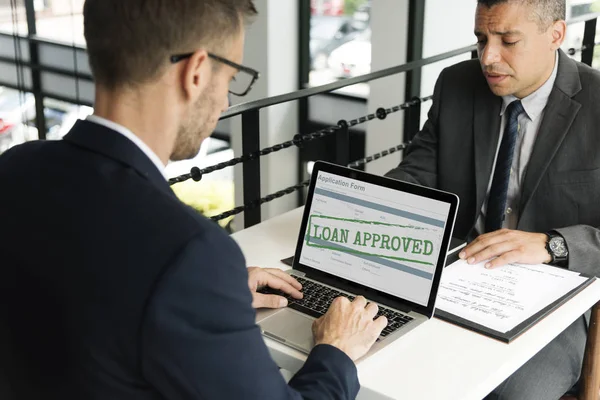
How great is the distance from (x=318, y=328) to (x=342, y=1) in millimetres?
5320

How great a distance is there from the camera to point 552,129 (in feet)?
7.67

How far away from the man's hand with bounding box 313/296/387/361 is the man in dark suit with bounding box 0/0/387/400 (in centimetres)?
31

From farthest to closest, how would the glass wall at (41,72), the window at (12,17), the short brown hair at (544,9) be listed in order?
the glass wall at (41,72), the window at (12,17), the short brown hair at (544,9)

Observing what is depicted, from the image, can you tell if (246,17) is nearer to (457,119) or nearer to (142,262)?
(142,262)

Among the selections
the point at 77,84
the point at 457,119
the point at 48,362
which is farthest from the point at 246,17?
the point at 77,84

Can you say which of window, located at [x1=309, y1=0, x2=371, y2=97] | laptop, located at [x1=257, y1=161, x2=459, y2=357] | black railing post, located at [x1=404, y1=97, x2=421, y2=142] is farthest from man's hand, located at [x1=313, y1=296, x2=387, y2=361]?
window, located at [x1=309, y1=0, x2=371, y2=97]

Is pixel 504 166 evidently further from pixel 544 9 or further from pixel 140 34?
pixel 140 34

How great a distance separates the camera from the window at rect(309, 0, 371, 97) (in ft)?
21.7

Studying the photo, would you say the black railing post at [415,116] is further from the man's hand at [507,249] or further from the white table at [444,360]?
the white table at [444,360]

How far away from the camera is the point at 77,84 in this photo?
6008 millimetres

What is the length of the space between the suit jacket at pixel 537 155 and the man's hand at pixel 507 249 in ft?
0.27

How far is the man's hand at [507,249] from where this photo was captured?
2.03 m

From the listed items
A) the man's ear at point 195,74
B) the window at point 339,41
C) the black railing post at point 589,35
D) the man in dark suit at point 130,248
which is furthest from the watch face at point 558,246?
the window at point 339,41

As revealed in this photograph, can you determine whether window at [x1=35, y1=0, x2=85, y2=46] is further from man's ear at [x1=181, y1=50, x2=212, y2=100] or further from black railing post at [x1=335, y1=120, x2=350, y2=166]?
man's ear at [x1=181, y1=50, x2=212, y2=100]
